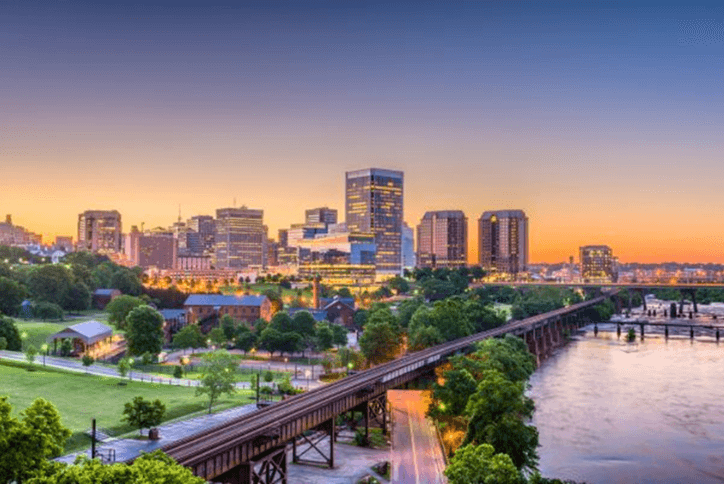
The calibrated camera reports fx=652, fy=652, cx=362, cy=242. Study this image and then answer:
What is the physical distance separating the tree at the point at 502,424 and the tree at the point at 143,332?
72.3 metres

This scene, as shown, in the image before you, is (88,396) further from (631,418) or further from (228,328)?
(631,418)

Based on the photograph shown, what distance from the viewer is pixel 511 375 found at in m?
90.6

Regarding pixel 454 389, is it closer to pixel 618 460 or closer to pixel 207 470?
pixel 618 460

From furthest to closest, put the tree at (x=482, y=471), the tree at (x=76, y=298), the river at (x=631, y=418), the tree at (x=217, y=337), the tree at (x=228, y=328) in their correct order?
1. the tree at (x=76, y=298)
2. the tree at (x=228, y=328)
3. the tree at (x=217, y=337)
4. the river at (x=631, y=418)
5. the tree at (x=482, y=471)

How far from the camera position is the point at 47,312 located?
5842 inches

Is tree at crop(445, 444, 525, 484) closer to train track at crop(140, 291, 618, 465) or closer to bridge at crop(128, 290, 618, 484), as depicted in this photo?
bridge at crop(128, 290, 618, 484)

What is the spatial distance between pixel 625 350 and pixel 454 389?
114 m

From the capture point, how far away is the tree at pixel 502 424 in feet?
186

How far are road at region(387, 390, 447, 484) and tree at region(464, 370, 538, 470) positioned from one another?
5.52 metres

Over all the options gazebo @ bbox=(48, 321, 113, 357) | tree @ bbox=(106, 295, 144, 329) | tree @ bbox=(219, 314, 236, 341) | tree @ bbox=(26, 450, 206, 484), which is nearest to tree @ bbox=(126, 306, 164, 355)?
gazebo @ bbox=(48, 321, 113, 357)

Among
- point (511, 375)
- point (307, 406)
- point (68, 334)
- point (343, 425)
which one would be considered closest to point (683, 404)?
point (511, 375)

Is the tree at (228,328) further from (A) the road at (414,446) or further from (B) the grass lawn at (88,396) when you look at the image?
(A) the road at (414,446)

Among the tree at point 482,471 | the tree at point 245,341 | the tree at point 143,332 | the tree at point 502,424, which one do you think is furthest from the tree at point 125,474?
the tree at point 245,341

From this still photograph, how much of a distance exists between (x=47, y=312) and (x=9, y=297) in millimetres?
8972
